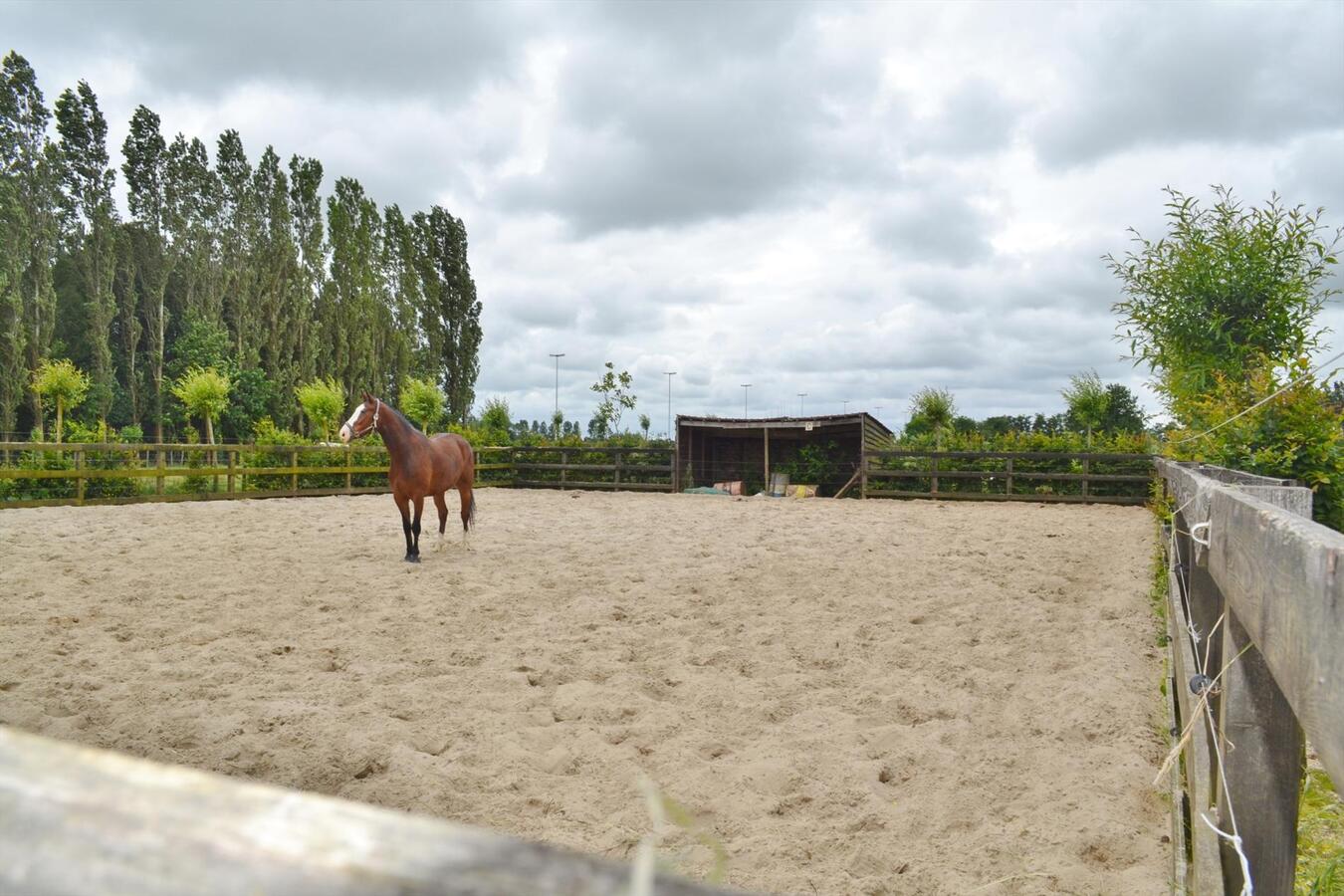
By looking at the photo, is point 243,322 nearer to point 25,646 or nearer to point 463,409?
point 463,409

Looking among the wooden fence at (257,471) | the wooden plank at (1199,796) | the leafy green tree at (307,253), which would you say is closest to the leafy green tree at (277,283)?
the leafy green tree at (307,253)

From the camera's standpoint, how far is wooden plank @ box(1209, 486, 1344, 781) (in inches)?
37.1

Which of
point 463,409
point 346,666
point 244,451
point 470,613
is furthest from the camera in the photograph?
point 463,409

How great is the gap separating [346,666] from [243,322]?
33100 millimetres

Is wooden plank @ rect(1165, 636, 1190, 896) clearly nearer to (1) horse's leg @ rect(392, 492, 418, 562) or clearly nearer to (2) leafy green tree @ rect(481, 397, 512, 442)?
(1) horse's leg @ rect(392, 492, 418, 562)

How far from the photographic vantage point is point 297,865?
39 cm

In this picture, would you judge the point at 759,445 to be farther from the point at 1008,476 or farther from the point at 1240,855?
the point at 1240,855

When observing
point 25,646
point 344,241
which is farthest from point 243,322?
point 25,646

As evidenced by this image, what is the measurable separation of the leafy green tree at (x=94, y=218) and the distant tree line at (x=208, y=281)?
2.1 inches

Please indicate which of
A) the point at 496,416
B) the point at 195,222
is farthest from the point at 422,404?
the point at 195,222

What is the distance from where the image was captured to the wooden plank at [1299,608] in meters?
0.94

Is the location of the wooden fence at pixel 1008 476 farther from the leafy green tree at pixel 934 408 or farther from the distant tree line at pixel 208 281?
the distant tree line at pixel 208 281

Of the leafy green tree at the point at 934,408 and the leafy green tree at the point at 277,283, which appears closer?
the leafy green tree at the point at 934,408

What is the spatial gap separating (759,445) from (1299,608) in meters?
20.4
